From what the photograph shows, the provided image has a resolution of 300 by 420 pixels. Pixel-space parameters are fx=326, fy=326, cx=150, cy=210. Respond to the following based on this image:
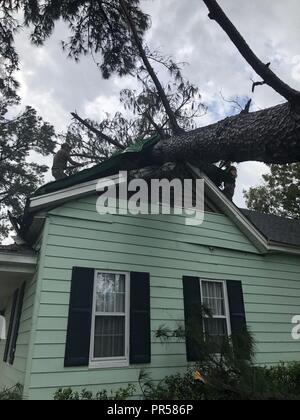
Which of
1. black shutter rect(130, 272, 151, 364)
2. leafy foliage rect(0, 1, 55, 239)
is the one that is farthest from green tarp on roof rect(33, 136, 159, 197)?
leafy foliage rect(0, 1, 55, 239)

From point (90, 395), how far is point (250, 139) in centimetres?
420

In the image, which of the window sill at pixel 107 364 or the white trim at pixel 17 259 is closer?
the window sill at pixel 107 364

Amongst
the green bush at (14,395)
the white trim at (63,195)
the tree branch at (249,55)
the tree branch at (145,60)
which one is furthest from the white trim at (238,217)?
the green bush at (14,395)

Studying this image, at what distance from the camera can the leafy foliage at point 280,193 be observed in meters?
22.0

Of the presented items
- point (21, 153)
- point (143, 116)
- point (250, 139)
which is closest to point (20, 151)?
point (21, 153)

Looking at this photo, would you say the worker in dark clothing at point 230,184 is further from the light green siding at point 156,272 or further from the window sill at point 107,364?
the window sill at point 107,364

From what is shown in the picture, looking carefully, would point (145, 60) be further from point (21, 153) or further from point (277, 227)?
point (21, 153)

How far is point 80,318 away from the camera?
204 inches

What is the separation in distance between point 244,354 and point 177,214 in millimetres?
3075

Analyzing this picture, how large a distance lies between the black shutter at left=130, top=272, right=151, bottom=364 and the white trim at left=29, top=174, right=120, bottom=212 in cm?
174

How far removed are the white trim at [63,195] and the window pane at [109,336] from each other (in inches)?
82.2

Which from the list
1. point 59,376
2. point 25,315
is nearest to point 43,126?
point 25,315

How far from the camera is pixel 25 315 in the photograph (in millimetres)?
5816
